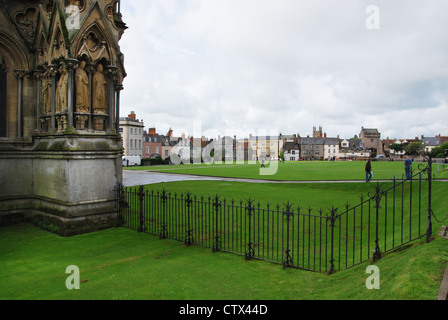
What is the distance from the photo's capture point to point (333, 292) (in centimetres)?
572

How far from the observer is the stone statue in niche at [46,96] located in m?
12.5

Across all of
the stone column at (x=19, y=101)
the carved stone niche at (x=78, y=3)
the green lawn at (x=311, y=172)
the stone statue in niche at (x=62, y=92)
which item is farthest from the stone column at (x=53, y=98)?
the green lawn at (x=311, y=172)

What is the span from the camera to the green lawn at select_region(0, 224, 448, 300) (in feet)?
17.5

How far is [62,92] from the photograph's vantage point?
11516mm

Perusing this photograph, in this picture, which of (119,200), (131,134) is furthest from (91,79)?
(131,134)

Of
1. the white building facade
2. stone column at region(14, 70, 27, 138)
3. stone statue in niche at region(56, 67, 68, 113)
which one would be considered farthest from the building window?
the white building facade

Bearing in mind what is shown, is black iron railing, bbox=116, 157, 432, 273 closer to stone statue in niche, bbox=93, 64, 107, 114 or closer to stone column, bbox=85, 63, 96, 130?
stone column, bbox=85, 63, 96, 130

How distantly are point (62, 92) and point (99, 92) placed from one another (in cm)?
132

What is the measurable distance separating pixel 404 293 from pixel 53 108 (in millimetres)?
12619

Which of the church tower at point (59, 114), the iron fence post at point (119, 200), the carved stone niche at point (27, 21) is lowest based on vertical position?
the iron fence post at point (119, 200)

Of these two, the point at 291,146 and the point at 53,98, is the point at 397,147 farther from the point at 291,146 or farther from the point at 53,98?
the point at 53,98

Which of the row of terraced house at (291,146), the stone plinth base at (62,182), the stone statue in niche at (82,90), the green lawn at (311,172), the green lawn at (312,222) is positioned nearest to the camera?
the green lawn at (312,222)

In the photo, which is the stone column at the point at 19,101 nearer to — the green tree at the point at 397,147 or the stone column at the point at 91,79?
the stone column at the point at 91,79
